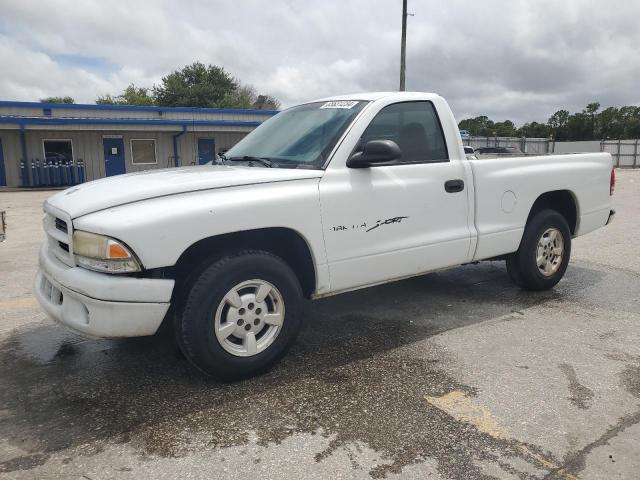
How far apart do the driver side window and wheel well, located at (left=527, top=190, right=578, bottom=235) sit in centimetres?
152

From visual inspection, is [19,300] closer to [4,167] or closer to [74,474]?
[74,474]

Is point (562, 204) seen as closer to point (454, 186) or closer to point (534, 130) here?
point (454, 186)

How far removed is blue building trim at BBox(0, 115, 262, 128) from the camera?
70.6ft

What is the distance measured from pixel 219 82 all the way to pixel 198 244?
5761 cm

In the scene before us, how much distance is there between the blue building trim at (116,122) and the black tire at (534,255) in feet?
71.8

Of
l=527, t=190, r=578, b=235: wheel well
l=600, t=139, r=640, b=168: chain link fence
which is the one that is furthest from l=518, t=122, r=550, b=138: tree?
l=527, t=190, r=578, b=235: wheel well

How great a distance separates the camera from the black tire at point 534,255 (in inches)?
193

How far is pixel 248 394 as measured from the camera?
3129 millimetres

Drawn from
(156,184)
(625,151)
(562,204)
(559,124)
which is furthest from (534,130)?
(156,184)

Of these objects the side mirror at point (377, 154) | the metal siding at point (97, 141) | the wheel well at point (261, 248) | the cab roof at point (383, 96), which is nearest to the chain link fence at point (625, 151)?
the metal siding at point (97, 141)

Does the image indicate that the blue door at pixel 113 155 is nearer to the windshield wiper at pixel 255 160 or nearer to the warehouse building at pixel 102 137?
the warehouse building at pixel 102 137

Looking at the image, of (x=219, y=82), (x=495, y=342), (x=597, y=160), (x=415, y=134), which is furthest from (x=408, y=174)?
(x=219, y=82)

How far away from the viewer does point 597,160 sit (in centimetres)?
546

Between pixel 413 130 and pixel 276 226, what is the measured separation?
5.19 ft
